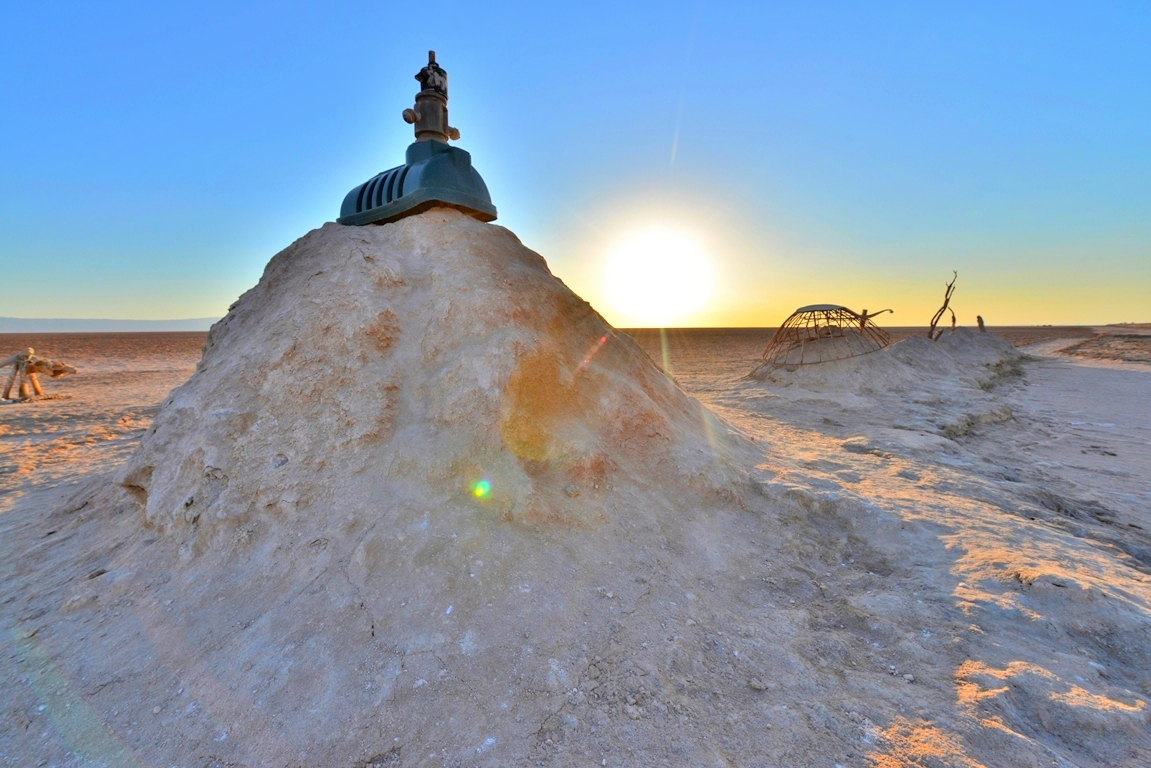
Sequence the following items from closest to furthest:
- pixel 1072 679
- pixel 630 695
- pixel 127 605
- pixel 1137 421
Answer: pixel 630 695 → pixel 1072 679 → pixel 127 605 → pixel 1137 421

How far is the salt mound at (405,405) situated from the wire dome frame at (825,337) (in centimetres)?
1086

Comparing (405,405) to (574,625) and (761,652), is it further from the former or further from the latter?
(761,652)

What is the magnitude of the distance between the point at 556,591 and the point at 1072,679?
2.60 meters

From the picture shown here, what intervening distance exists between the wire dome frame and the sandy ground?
29.3 ft

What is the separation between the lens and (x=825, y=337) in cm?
1427

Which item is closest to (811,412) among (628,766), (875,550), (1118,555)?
(1118,555)

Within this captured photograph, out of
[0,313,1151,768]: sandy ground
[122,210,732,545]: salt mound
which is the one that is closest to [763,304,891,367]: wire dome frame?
[0,313,1151,768]: sandy ground

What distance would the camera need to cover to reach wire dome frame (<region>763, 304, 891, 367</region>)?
1355 centimetres

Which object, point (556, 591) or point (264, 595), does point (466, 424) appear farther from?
point (264, 595)

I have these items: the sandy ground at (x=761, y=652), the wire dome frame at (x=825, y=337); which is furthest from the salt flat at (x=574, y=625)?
the wire dome frame at (x=825, y=337)

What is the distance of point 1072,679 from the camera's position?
2422mm

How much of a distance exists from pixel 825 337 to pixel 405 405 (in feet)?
45.4

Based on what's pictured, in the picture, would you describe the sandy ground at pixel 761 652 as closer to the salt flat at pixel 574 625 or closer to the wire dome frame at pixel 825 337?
the salt flat at pixel 574 625

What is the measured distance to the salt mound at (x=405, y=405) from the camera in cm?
309
